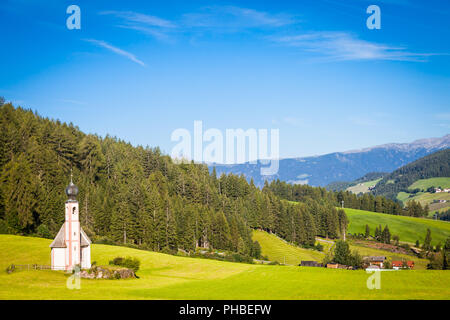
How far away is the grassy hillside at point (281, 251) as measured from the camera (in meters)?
123

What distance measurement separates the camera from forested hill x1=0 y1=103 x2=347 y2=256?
90.1 m

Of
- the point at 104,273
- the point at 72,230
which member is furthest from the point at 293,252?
the point at 72,230

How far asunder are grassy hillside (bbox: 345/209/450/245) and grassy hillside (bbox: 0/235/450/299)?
10901 cm

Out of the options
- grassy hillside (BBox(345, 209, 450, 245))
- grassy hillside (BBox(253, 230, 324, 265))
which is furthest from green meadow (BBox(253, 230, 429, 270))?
grassy hillside (BBox(345, 209, 450, 245))

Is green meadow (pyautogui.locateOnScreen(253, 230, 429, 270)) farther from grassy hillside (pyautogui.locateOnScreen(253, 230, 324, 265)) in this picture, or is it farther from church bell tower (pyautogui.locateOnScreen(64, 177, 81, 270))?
church bell tower (pyautogui.locateOnScreen(64, 177, 81, 270))

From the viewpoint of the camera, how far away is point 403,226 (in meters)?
182

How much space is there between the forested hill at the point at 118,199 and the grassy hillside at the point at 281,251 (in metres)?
5.53

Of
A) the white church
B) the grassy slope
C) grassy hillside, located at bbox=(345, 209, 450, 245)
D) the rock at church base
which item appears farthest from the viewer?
grassy hillside, located at bbox=(345, 209, 450, 245)

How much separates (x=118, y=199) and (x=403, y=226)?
410 ft

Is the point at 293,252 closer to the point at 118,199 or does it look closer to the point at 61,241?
the point at 118,199
